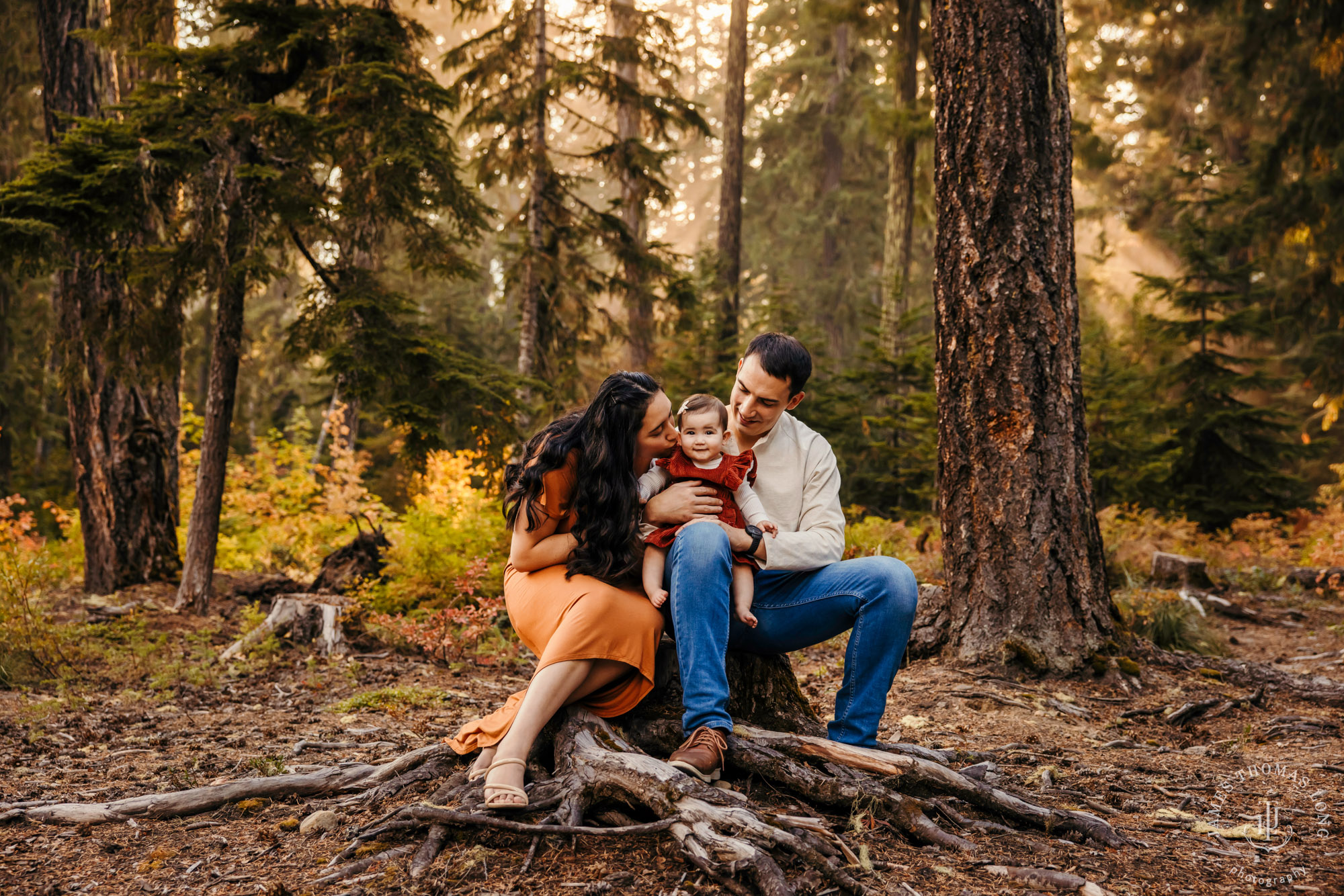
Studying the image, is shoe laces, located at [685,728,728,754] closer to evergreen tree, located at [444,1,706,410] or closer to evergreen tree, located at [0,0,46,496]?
evergreen tree, located at [444,1,706,410]

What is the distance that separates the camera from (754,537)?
9.62ft

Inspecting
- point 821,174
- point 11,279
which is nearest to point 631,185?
point 11,279

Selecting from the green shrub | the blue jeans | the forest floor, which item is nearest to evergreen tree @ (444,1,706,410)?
the forest floor

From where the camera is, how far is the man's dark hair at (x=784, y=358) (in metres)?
3.02

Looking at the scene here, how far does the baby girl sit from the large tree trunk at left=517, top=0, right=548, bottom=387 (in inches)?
284

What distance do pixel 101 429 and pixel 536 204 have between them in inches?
206

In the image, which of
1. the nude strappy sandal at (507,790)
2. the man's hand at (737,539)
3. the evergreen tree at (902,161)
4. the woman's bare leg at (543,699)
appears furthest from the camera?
the evergreen tree at (902,161)

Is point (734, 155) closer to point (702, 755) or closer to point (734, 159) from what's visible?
point (734, 159)

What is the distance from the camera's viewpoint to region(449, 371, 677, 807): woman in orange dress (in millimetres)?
2734

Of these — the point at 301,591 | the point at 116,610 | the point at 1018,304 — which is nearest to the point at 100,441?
the point at 116,610

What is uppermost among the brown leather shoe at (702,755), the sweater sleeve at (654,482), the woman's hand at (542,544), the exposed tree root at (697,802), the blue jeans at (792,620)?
the sweater sleeve at (654,482)

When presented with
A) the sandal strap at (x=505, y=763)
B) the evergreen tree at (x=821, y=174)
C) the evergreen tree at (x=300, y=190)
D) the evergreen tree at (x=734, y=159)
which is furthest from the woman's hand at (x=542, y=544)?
the evergreen tree at (x=821, y=174)

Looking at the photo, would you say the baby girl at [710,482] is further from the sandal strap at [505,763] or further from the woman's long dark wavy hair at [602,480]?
the sandal strap at [505,763]
